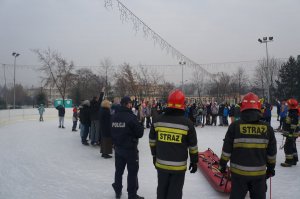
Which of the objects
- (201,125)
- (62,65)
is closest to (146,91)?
(62,65)

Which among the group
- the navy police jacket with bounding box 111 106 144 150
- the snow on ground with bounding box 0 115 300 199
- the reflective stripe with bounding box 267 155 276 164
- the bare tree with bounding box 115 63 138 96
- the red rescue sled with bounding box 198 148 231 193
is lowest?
the snow on ground with bounding box 0 115 300 199

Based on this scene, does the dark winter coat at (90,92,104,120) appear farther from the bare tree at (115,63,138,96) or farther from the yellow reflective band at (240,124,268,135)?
the bare tree at (115,63,138,96)

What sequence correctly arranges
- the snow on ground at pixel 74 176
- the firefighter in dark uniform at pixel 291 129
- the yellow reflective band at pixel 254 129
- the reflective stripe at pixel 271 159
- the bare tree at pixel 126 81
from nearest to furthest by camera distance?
the yellow reflective band at pixel 254 129 → the reflective stripe at pixel 271 159 → the snow on ground at pixel 74 176 → the firefighter in dark uniform at pixel 291 129 → the bare tree at pixel 126 81

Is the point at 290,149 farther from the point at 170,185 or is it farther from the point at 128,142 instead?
the point at 170,185

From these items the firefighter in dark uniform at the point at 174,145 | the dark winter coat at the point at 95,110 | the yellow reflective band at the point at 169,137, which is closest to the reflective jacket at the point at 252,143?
the firefighter in dark uniform at the point at 174,145

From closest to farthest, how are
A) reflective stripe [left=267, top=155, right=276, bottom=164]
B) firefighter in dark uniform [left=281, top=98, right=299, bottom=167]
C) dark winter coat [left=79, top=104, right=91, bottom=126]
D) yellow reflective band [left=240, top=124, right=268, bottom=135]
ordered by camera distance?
yellow reflective band [left=240, top=124, right=268, bottom=135], reflective stripe [left=267, top=155, right=276, bottom=164], firefighter in dark uniform [left=281, top=98, right=299, bottom=167], dark winter coat [left=79, top=104, right=91, bottom=126]

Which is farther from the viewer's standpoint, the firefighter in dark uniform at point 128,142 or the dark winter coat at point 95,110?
the dark winter coat at point 95,110

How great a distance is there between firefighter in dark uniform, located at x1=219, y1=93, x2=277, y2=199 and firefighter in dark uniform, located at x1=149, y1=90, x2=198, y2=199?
57cm

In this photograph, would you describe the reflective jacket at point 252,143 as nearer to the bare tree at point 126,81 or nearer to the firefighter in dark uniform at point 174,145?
the firefighter in dark uniform at point 174,145

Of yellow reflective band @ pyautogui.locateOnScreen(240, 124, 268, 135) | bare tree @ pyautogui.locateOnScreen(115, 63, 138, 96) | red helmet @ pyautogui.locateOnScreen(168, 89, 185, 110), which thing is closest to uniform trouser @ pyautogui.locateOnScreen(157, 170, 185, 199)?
red helmet @ pyautogui.locateOnScreen(168, 89, 185, 110)

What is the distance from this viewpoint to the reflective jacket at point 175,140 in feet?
13.1

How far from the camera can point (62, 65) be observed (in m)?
42.2

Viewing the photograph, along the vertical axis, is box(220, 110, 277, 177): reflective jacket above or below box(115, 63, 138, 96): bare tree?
below

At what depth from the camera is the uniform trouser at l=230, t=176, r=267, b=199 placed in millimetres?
3938
